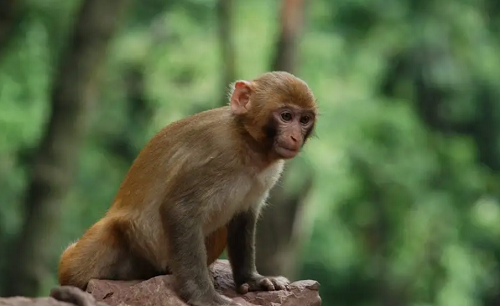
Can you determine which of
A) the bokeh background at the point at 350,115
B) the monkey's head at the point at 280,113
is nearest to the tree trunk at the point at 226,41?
the bokeh background at the point at 350,115

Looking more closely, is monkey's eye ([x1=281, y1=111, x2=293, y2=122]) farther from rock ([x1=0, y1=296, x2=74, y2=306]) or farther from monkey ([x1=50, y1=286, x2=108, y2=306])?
rock ([x1=0, y1=296, x2=74, y2=306])

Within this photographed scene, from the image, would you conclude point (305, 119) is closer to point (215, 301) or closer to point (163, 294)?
point (215, 301)

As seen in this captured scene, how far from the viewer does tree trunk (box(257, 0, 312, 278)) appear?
1154 cm

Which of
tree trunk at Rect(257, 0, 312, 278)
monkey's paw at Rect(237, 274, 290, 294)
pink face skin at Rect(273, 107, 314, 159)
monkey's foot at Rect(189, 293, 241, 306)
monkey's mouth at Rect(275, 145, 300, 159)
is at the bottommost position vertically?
tree trunk at Rect(257, 0, 312, 278)

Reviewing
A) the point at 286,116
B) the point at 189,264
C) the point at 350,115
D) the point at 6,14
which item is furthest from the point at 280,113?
the point at 350,115

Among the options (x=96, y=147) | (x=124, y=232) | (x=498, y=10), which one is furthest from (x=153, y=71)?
(x=124, y=232)

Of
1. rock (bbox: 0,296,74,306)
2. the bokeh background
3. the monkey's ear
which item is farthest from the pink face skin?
the bokeh background

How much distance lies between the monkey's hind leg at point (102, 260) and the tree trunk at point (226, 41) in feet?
23.0

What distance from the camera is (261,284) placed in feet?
20.5

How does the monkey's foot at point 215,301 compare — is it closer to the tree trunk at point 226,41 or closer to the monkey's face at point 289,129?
the monkey's face at point 289,129

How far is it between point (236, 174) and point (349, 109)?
879 cm

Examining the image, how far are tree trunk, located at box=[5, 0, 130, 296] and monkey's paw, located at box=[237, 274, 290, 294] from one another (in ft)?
18.5

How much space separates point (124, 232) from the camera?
19.8 feet

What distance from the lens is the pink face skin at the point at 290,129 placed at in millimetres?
5645
